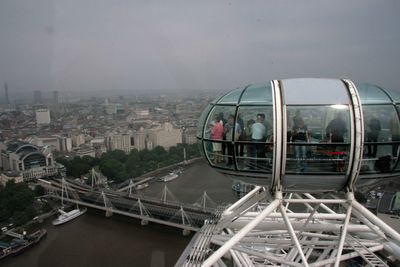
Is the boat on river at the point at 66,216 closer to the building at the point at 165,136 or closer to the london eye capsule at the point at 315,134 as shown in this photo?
the london eye capsule at the point at 315,134

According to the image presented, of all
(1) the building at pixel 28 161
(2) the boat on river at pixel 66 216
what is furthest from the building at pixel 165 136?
(2) the boat on river at pixel 66 216

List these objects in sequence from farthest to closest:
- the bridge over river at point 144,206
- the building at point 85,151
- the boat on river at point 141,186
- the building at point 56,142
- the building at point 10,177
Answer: the building at point 56,142 → the building at point 85,151 → the building at point 10,177 → the boat on river at point 141,186 → the bridge over river at point 144,206

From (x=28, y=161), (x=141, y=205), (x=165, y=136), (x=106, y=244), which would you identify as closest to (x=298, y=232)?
(x=106, y=244)

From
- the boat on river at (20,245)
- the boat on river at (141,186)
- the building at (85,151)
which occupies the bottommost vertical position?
the boat on river at (141,186)

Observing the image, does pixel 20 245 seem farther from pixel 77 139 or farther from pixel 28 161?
pixel 77 139

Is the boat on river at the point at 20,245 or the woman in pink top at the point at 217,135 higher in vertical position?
the woman in pink top at the point at 217,135

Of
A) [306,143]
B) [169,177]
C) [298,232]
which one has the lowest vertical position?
[169,177]

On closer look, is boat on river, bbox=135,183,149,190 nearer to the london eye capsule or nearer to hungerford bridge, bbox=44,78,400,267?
hungerford bridge, bbox=44,78,400,267
